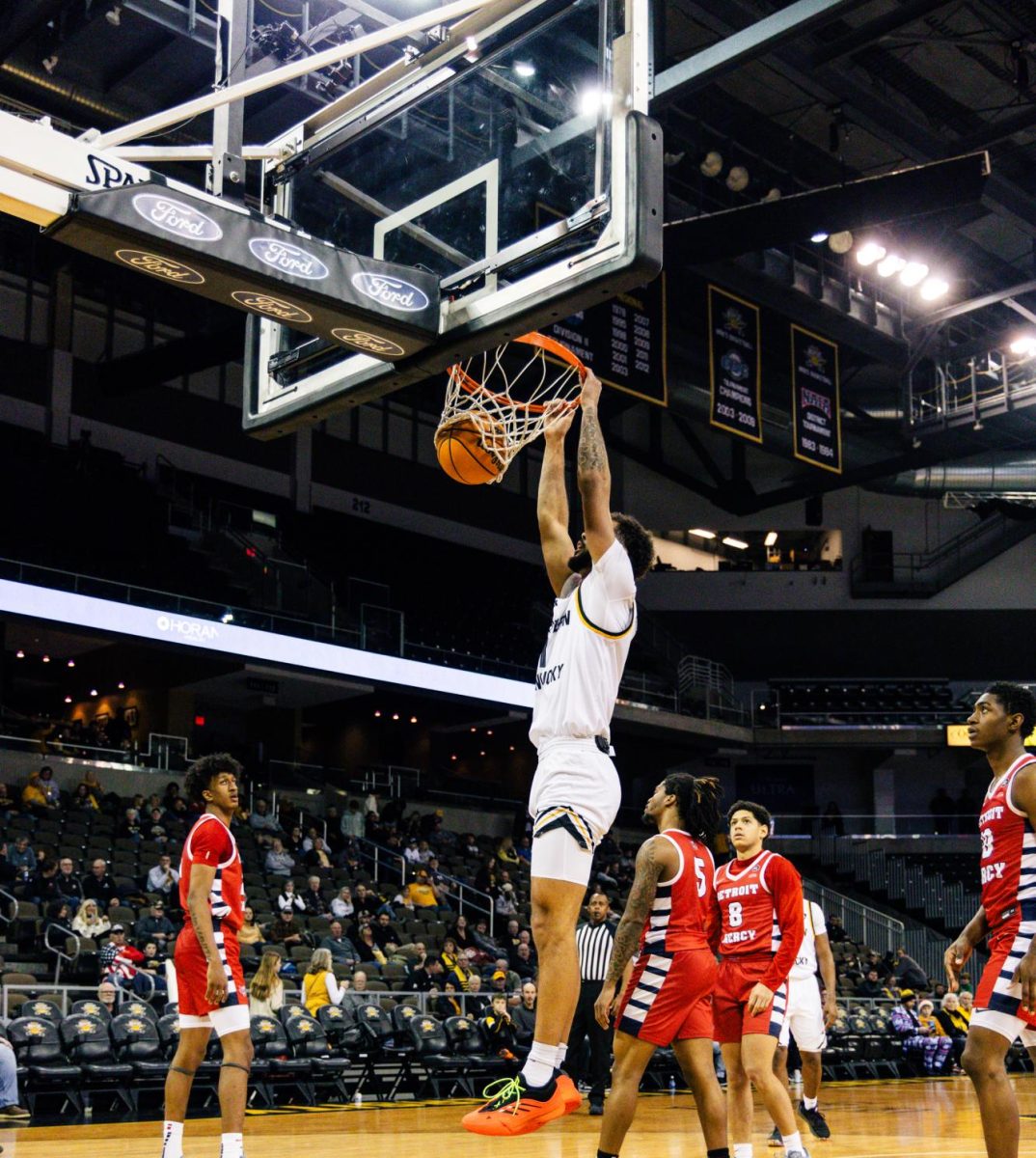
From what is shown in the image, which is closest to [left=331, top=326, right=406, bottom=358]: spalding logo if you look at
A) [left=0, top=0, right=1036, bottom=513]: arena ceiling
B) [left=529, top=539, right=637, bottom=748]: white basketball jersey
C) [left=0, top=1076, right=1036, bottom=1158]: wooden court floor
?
[left=529, top=539, right=637, bottom=748]: white basketball jersey

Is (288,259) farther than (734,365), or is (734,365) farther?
(734,365)

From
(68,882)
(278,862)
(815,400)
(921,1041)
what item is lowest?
(921,1041)

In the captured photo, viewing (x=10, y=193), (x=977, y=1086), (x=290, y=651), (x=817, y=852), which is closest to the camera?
(x=977, y=1086)

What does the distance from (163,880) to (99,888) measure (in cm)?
102

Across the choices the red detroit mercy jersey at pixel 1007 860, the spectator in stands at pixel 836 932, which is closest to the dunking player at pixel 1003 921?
the red detroit mercy jersey at pixel 1007 860

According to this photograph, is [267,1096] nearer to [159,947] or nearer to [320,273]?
[159,947]

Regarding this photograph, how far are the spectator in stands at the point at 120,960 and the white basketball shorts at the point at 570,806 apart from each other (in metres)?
8.66

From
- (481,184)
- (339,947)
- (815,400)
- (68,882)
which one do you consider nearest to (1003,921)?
(481,184)

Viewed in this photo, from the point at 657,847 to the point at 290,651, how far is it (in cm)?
1716

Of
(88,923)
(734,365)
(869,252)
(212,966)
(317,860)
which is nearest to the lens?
(212,966)

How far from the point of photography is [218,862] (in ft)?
22.2

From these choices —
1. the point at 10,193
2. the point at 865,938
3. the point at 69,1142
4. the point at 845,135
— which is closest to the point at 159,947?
the point at 69,1142

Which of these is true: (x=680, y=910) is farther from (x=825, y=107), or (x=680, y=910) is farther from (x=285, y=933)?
(x=825, y=107)

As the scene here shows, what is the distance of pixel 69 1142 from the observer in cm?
847
